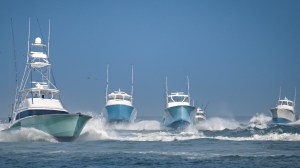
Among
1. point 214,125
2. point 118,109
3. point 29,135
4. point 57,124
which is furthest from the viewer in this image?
point 214,125

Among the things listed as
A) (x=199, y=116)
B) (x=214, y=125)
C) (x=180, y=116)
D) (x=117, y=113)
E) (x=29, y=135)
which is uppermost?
(x=199, y=116)

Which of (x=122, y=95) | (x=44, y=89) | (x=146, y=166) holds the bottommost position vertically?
(x=146, y=166)

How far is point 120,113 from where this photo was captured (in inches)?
4429

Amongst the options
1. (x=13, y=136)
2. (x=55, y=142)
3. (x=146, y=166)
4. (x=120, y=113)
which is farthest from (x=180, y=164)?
(x=120, y=113)

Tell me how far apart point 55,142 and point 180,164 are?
69.5ft

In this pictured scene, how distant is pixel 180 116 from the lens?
332ft

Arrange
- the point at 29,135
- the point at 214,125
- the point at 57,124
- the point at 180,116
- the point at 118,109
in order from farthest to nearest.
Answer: the point at 214,125 → the point at 118,109 → the point at 180,116 → the point at 29,135 → the point at 57,124

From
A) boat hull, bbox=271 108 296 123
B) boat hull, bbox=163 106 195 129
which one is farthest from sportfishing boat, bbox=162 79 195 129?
boat hull, bbox=271 108 296 123

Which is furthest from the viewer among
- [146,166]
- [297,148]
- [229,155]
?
[297,148]

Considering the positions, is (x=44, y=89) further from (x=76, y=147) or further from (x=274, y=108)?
(x=274, y=108)

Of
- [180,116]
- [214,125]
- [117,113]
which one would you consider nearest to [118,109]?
[117,113]

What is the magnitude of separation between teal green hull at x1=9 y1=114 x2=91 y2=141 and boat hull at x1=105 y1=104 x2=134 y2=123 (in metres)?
59.2

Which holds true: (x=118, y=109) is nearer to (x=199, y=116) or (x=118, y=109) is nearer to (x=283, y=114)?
(x=199, y=116)

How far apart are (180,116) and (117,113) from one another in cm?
1749
